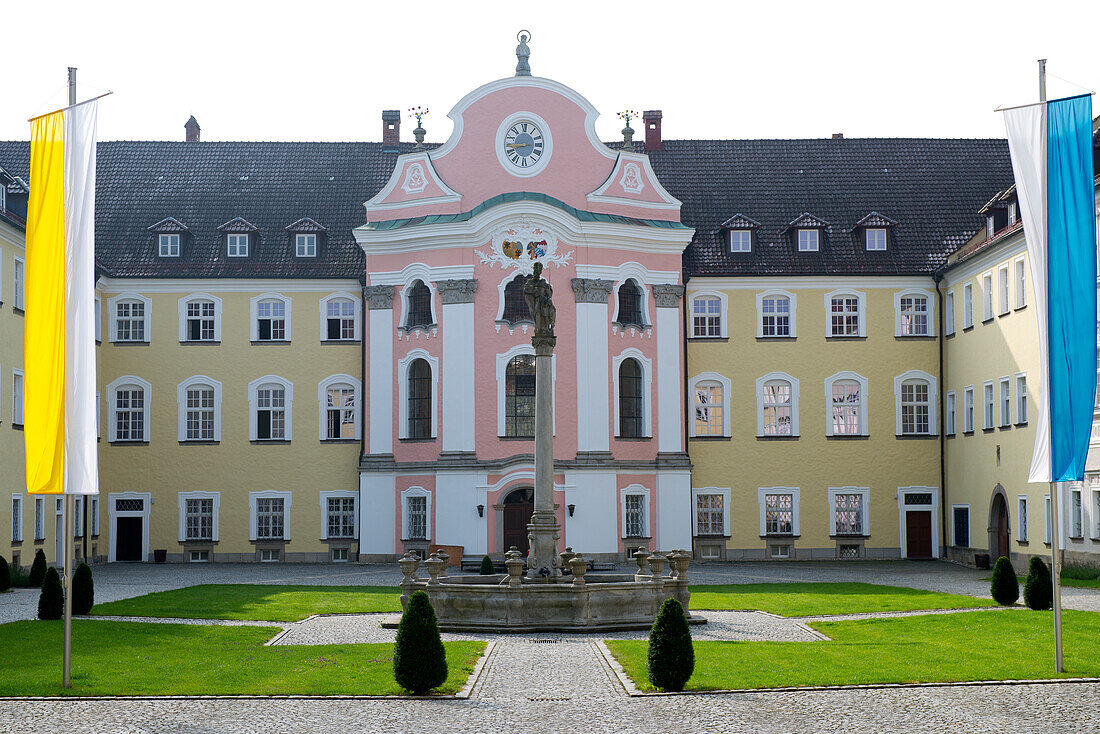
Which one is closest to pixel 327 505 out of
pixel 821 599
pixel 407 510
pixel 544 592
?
pixel 407 510

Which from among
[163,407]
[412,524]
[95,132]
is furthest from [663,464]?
[95,132]

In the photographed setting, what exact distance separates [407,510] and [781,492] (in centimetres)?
1334

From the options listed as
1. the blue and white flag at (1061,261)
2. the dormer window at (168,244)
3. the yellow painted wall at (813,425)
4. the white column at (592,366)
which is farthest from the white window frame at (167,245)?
the blue and white flag at (1061,261)

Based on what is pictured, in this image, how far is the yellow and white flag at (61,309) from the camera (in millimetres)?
17234

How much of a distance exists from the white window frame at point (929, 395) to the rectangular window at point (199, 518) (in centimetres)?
2465

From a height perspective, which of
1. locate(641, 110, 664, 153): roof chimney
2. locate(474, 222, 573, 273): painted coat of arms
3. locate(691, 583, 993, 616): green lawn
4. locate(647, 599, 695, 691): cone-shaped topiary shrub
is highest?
locate(641, 110, 664, 153): roof chimney

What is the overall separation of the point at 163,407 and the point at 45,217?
107ft

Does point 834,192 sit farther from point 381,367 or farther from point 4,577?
point 4,577

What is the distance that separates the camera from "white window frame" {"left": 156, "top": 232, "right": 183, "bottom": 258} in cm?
Result: 4962

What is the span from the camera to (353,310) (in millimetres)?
49000

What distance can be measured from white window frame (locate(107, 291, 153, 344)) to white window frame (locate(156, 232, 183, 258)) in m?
1.82

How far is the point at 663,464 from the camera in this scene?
46688 millimetres

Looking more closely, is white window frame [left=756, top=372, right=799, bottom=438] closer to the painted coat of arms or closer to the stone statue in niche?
the painted coat of arms

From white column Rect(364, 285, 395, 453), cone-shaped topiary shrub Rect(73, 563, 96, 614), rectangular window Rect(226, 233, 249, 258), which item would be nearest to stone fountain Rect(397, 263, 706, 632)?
cone-shaped topiary shrub Rect(73, 563, 96, 614)
